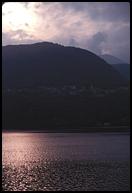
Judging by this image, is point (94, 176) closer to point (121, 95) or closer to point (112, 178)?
point (112, 178)

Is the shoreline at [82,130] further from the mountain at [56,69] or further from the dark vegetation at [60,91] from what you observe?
the mountain at [56,69]

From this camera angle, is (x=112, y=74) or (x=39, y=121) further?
(x=112, y=74)

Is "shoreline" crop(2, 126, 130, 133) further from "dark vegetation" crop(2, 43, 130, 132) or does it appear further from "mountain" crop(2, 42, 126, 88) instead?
"mountain" crop(2, 42, 126, 88)

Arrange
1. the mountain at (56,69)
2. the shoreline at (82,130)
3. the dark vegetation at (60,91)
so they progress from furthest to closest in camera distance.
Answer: the mountain at (56,69)
the shoreline at (82,130)
the dark vegetation at (60,91)

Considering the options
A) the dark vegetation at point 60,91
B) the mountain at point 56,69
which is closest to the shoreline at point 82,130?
the dark vegetation at point 60,91

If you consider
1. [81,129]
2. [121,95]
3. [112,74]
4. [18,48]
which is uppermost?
[18,48]

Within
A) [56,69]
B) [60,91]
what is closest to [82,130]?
[60,91]

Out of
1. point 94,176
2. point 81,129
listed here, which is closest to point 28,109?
point 81,129

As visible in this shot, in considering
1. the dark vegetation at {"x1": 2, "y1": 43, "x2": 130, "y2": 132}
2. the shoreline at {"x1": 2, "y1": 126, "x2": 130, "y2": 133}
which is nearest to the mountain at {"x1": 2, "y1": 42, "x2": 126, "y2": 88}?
the dark vegetation at {"x1": 2, "y1": 43, "x2": 130, "y2": 132}

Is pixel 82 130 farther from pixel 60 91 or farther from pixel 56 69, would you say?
pixel 56 69
